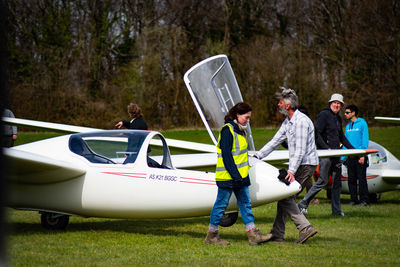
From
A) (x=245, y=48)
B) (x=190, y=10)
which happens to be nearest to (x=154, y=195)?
(x=245, y=48)

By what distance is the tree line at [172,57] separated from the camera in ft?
107

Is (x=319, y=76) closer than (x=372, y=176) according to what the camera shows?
No

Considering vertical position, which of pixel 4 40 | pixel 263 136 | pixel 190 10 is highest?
pixel 190 10

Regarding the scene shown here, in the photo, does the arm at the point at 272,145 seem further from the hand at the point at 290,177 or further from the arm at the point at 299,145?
the hand at the point at 290,177

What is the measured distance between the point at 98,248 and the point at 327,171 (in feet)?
13.8

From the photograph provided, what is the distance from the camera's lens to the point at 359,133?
9969 millimetres

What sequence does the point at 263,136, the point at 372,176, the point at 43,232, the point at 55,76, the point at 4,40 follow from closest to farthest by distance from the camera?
the point at 4,40 < the point at 43,232 < the point at 372,176 < the point at 263,136 < the point at 55,76

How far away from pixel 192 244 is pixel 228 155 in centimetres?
118

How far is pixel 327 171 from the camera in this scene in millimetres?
8281

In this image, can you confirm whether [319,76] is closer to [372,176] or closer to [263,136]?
[263,136]

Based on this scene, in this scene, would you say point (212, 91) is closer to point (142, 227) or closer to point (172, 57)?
point (142, 227)

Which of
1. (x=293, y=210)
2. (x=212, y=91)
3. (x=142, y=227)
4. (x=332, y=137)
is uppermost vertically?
(x=212, y=91)

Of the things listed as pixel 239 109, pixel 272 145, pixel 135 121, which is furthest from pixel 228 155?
pixel 135 121

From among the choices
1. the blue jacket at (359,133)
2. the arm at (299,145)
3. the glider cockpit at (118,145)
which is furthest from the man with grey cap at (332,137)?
the glider cockpit at (118,145)
